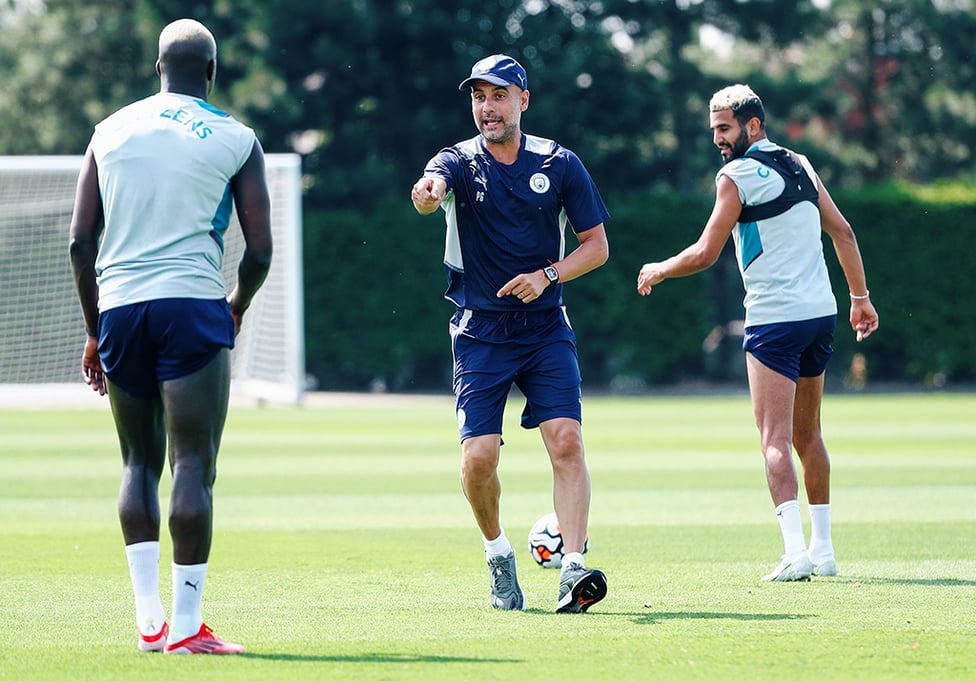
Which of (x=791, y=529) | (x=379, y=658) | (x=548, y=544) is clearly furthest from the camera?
(x=548, y=544)

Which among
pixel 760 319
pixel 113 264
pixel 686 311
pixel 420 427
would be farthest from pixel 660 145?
pixel 113 264

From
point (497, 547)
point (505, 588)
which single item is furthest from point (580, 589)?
point (497, 547)

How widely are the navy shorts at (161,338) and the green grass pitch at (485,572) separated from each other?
1.03 m

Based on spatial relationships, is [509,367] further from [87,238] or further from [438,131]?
[438,131]

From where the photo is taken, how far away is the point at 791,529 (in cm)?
764

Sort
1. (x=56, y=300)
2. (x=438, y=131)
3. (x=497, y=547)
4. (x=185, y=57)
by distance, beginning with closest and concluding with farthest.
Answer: (x=185, y=57) < (x=497, y=547) < (x=56, y=300) < (x=438, y=131)

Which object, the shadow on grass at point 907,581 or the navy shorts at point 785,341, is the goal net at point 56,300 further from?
the shadow on grass at point 907,581

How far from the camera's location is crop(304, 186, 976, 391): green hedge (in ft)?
104

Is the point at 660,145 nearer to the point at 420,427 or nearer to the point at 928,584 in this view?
the point at 420,427

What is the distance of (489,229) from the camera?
691cm

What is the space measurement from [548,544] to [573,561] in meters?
1.56

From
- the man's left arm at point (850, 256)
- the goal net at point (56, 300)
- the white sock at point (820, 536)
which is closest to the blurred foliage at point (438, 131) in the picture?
the goal net at point (56, 300)

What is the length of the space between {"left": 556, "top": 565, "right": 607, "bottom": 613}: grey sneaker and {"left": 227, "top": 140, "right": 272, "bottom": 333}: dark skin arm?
1.90 meters

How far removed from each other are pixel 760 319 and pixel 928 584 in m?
1.59
